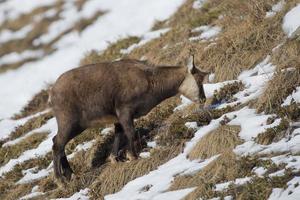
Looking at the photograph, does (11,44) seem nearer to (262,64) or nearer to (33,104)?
(33,104)

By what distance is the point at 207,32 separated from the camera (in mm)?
17562

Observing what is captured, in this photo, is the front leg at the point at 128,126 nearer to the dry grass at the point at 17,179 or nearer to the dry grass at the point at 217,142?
the dry grass at the point at 217,142

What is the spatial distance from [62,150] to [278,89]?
4218 millimetres

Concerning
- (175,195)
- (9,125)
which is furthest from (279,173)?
(9,125)

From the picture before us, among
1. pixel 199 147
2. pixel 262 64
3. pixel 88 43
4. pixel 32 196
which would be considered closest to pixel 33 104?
pixel 88 43

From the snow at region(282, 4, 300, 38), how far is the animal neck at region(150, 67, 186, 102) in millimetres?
2325

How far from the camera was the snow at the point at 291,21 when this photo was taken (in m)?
14.2

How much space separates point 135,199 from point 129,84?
2580 mm

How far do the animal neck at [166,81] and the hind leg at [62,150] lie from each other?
1.60 meters

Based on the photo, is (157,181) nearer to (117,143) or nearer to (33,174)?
(117,143)

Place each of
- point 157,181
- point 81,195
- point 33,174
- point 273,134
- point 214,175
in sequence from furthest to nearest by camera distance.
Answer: point 33,174 → point 81,195 → point 157,181 → point 273,134 → point 214,175

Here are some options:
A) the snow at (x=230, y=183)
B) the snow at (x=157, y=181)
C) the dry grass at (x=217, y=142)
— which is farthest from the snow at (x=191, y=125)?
the snow at (x=230, y=183)

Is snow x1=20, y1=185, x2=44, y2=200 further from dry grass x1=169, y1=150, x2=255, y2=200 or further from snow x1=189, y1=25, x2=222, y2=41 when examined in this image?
snow x1=189, y1=25, x2=222, y2=41

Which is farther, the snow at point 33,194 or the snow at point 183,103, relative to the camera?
the snow at point 183,103
